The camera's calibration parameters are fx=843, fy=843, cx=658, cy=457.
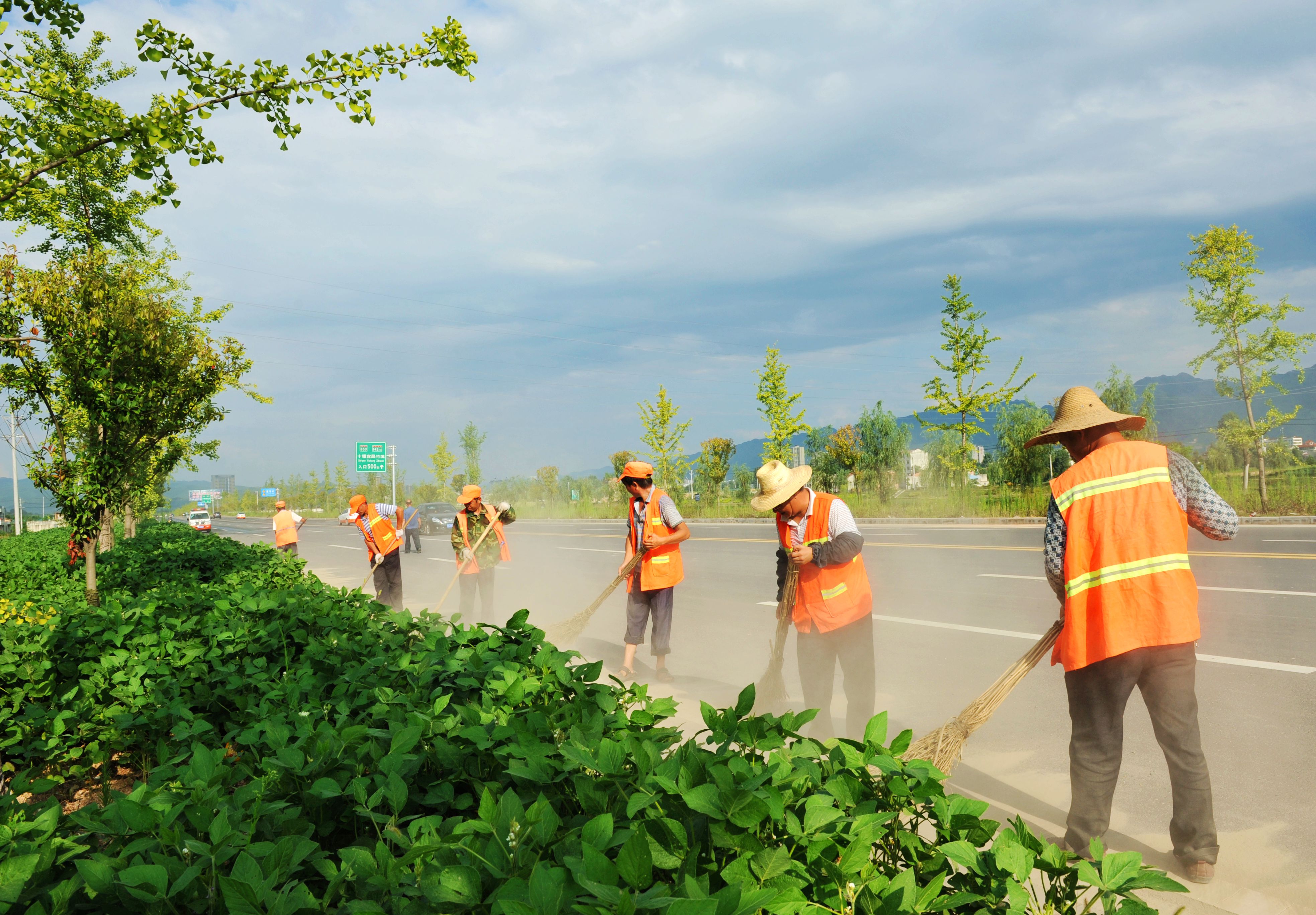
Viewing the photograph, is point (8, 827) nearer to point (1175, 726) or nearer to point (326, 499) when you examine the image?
point (1175, 726)

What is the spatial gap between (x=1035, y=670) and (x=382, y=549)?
629 centimetres

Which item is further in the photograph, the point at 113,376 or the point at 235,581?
the point at 113,376

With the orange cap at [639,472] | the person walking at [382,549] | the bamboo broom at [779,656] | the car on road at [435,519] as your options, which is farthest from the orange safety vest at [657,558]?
the car on road at [435,519]

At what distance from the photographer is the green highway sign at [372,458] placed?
156 feet

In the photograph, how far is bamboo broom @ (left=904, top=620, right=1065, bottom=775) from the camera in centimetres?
345

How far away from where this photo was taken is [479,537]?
842 cm

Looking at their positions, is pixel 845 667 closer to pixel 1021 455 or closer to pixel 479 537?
A: pixel 479 537

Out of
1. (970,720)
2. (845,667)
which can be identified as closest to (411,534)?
(845,667)

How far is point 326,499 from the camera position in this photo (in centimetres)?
7925

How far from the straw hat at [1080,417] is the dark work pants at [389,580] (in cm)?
701

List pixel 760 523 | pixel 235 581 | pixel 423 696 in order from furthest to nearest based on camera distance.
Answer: pixel 760 523 → pixel 235 581 → pixel 423 696

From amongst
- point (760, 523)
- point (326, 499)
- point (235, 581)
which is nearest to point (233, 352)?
point (235, 581)

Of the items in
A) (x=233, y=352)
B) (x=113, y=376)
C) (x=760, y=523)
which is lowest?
(x=760, y=523)

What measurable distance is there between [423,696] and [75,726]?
1.96 meters
